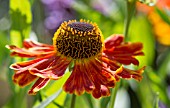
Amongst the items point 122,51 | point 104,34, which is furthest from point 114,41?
point 104,34

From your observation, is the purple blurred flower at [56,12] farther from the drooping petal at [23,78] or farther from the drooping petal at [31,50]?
the drooping petal at [23,78]

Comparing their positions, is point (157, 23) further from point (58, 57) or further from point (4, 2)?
point (58, 57)

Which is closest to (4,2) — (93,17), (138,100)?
(93,17)

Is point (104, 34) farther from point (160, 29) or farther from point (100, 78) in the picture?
point (100, 78)

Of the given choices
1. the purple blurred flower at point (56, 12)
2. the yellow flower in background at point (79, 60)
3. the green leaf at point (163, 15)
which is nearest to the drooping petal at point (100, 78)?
the yellow flower in background at point (79, 60)

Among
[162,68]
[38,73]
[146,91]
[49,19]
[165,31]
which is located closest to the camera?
[38,73]

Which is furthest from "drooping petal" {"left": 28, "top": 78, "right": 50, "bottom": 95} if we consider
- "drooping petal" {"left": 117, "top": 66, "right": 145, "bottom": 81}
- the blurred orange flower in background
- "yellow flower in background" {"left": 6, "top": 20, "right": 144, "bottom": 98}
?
the blurred orange flower in background
